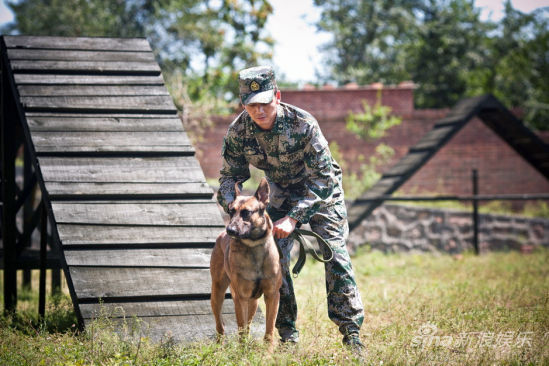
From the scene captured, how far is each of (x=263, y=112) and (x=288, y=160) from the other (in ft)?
1.55

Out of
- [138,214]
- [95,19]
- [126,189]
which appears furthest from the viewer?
[95,19]

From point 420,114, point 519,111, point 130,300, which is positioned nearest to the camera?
point 130,300

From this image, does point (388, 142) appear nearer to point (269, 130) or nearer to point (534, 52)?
point (534, 52)

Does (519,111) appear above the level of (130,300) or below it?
below

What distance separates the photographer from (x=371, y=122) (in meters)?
15.9

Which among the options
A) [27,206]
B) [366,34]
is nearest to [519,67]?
[366,34]

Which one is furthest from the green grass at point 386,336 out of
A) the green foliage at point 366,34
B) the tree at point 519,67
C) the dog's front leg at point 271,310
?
the green foliage at point 366,34

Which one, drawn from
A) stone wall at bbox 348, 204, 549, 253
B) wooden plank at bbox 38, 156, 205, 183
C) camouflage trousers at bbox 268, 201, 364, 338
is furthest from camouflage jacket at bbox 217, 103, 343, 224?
stone wall at bbox 348, 204, 549, 253

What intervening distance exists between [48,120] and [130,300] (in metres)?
2.29

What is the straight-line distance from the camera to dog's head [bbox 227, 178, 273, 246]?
3650mm

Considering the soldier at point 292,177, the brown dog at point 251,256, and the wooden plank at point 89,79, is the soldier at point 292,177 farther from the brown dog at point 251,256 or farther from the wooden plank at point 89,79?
the wooden plank at point 89,79

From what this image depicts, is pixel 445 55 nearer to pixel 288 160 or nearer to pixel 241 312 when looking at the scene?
pixel 288 160

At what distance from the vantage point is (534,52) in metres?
22.4

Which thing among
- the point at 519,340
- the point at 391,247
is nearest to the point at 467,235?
the point at 391,247
